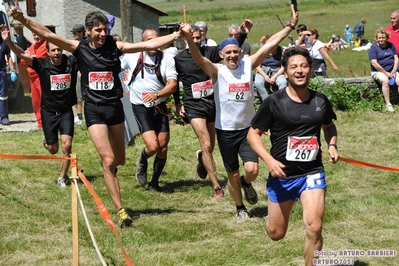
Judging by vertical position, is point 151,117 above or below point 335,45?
below

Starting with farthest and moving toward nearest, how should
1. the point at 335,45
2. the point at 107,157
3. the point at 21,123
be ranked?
1. the point at 335,45
2. the point at 21,123
3. the point at 107,157

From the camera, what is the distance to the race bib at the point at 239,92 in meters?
8.14

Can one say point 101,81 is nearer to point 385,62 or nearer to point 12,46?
point 12,46

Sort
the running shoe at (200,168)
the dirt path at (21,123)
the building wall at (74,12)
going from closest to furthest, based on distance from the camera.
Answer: the running shoe at (200,168), the dirt path at (21,123), the building wall at (74,12)

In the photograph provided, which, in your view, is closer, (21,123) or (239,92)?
(239,92)

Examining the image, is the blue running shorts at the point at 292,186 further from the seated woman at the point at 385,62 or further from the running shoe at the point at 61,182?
the seated woman at the point at 385,62

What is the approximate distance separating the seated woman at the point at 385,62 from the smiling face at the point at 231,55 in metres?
7.57

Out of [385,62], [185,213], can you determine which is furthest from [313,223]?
[385,62]

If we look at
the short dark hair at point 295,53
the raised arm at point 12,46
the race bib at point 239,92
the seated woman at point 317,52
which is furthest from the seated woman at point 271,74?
the short dark hair at point 295,53

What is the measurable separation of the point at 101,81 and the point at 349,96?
8.31 meters

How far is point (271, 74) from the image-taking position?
47.8 ft

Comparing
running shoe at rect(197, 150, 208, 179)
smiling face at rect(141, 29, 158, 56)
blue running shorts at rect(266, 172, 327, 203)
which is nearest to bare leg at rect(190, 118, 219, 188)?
running shoe at rect(197, 150, 208, 179)

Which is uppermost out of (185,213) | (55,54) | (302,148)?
(55,54)

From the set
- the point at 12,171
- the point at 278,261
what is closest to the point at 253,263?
the point at 278,261
